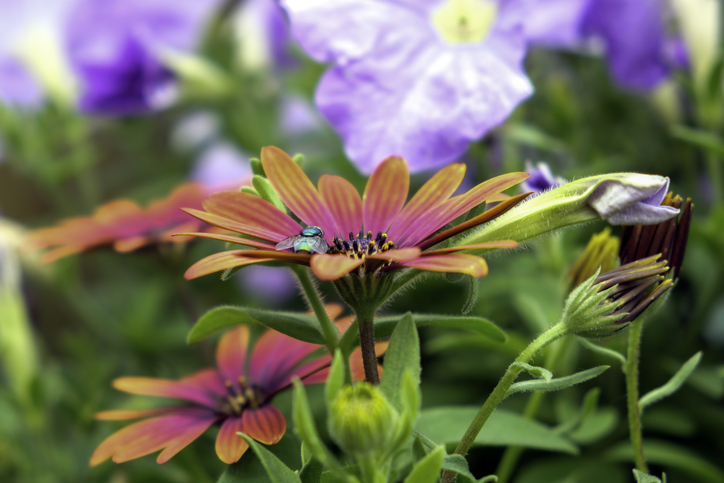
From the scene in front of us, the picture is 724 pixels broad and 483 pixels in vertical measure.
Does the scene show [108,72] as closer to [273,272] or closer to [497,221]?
[273,272]

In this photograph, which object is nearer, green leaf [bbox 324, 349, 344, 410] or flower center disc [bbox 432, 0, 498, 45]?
green leaf [bbox 324, 349, 344, 410]

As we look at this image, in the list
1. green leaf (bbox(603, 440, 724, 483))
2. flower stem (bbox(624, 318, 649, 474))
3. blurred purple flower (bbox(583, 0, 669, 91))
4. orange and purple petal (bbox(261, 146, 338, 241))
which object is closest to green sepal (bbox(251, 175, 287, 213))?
orange and purple petal (bbox(261, 146, 338, 241))

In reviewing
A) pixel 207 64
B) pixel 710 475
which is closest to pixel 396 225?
pixel 710 475

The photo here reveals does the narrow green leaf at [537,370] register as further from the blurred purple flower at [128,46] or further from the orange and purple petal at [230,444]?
the blurred purple flower at [128,46]

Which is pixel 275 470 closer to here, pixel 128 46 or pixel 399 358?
pixel 399 358

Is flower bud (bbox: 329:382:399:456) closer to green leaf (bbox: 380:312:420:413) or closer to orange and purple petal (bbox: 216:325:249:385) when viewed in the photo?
green leaf (bbox: 380:312:420:413)
